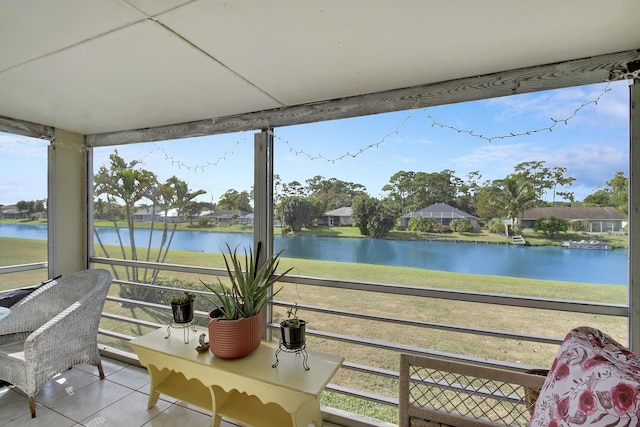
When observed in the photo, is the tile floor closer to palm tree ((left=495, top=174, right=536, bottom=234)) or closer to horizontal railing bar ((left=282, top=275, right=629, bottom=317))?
horizontal railing bar ((left=282, top=275, right=629, bottom=317))

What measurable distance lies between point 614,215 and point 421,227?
1090 mm

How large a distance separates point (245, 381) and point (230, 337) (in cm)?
27

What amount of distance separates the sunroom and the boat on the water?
0.19 meters

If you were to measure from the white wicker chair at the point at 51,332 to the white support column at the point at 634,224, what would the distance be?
3.65 metres

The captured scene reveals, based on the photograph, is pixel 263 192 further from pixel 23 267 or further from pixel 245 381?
pixel 23 267

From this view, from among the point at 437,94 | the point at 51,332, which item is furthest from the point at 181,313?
the point at 437,94

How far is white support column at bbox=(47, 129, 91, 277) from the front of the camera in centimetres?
300

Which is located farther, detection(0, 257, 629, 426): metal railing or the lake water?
the lake water

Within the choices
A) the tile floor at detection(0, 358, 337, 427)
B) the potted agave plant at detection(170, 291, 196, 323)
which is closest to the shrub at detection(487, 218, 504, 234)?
the tile floor at detection(0, 358, 337, 427)

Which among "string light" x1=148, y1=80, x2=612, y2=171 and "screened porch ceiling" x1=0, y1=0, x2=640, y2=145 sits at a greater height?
"screened porch ceiling" x1=0, y1=0, x2=640, y2=145

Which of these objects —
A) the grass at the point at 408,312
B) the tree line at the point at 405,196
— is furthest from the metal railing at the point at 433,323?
the tree line at the point at 405,196

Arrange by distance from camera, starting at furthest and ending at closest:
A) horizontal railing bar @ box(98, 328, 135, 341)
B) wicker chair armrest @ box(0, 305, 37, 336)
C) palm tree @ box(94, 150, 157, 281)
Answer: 1. palm tree @ box(94, 150, 157, 281)
2. horizontal railing bar @ box(98, 328, 135, 341)
3. wicker chair armrest @ box(0, 305, 37, 336)

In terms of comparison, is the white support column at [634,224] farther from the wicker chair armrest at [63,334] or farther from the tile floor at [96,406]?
the wicker chair armrest at [63,334]

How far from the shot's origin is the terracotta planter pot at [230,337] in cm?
177
